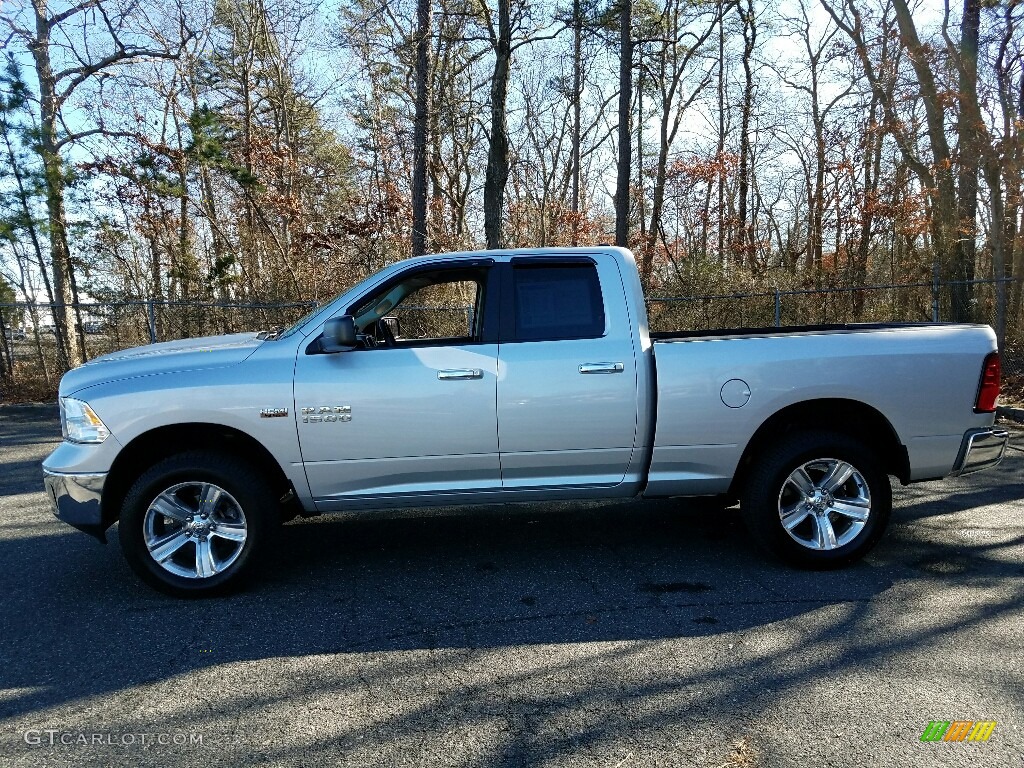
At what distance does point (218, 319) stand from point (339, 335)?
996 cm

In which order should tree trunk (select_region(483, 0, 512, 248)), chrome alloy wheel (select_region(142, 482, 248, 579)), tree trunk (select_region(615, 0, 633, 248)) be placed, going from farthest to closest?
tree trunk (select_region(483, 0, 512, 248))
tree trunk (select_region(615, 0, 633, 248))
chrome alloy wheel (select_region(142, 482, 248, 579))

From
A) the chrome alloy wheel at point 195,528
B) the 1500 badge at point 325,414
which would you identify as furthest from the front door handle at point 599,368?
the chrome alloy wheel at point 195,528

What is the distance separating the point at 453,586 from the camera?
409 cm

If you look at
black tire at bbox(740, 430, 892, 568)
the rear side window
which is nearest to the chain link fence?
the rear side window

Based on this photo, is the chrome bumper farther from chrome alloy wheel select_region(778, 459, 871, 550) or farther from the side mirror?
the side mirror

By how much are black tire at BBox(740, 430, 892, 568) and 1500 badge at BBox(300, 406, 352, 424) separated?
98.0 inches

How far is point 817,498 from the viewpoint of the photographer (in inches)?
166

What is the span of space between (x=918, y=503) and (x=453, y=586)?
4035 mm

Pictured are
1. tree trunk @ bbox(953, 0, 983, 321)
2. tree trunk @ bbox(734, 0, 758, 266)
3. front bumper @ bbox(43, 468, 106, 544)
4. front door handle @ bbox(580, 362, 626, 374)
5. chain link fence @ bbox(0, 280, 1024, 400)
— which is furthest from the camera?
tree trunk @ bbox(734, 0, 758, 266)

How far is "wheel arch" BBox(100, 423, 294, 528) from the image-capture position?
3.96m

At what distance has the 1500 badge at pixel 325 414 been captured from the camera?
3.94 m

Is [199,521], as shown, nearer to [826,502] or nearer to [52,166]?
[826,502]
